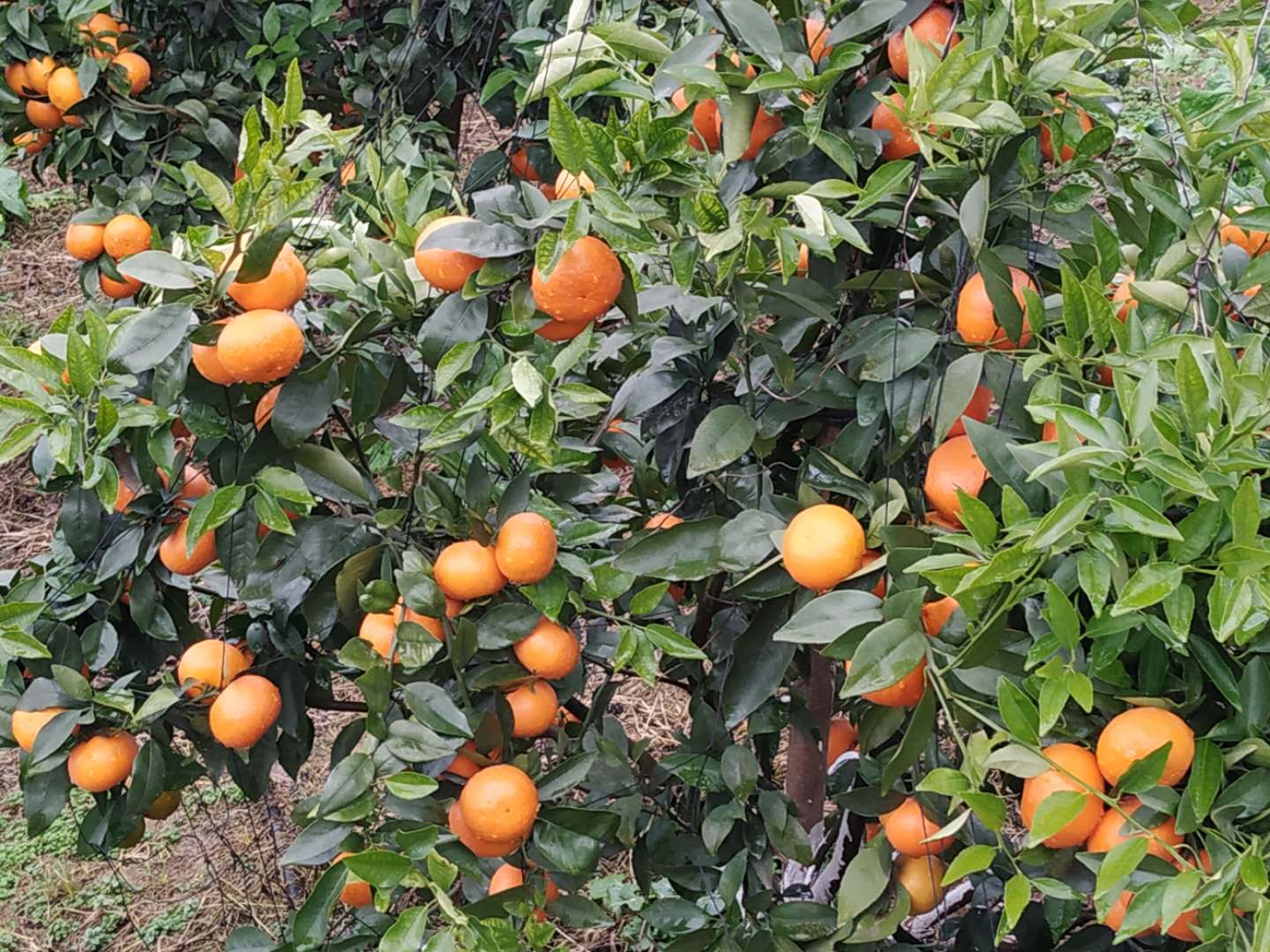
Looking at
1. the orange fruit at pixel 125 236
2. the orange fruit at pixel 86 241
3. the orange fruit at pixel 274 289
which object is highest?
the orange fruit at pixel 274 289

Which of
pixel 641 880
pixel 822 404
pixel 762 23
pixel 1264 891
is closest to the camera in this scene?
pixel 1264 891

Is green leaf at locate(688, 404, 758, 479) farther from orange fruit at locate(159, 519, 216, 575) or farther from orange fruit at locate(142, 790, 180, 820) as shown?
orange fruit at locate(142, 790, 180, 820)

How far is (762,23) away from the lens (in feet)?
2.67

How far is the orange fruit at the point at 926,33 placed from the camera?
861 millimetres

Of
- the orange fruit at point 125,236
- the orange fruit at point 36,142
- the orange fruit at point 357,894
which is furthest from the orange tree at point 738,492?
the orange fruit at point 36,142

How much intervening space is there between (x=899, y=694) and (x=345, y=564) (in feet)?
1.45

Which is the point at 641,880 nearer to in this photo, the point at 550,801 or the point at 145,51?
the point at 550,801

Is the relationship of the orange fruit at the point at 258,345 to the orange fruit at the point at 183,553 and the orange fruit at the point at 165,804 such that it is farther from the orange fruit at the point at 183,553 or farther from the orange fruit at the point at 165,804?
the orange fruit at the point at 165,804

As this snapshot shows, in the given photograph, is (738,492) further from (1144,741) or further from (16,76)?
(16,76)

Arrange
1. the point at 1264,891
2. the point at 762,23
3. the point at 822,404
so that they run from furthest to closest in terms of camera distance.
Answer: the point at 822,404 < the point at 762,23 < the point at 1264,891

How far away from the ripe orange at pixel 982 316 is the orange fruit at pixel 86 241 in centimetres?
130

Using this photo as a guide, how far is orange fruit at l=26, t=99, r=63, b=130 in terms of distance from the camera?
2.14 meters

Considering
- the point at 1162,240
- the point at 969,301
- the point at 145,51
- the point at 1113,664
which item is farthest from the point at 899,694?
the point at 145,51

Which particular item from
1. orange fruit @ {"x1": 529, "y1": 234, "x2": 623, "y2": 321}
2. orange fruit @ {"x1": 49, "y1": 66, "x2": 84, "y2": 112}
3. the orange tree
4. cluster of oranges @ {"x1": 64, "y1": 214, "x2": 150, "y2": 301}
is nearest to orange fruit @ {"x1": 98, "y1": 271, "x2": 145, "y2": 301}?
cluster of oranges @ {"x1": 64, "y1": 214, "x2": 150, "y2": 301}
